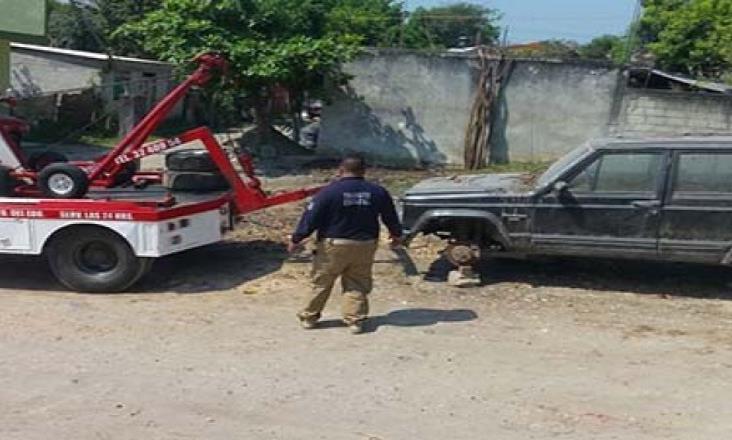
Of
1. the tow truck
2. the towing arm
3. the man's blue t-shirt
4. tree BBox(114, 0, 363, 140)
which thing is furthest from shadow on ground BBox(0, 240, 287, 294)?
tree BBox(114, 0, 363, 140)

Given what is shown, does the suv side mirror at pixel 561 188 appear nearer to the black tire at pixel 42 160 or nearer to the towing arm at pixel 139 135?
the towing arm at pixel 139 135

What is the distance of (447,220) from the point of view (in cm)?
916

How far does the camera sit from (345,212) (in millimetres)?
7547

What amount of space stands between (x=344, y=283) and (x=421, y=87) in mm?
11888

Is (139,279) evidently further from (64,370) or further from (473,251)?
(473,251)

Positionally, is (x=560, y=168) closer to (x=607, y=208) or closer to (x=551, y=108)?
(x=607, y=208)

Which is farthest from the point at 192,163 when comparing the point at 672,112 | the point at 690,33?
the point at 690,33

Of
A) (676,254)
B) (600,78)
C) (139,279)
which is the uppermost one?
(600,78)

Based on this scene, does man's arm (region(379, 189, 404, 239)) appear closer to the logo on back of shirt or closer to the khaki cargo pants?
the logo on back of shirt

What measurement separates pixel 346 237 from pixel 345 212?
202mm

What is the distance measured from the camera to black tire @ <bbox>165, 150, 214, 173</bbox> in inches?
392

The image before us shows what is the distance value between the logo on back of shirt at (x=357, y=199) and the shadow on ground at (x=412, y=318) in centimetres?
103

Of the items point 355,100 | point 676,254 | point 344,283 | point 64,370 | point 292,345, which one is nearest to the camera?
point 64,370

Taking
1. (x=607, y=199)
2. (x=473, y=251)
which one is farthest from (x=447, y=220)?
(x=607, y=199)
